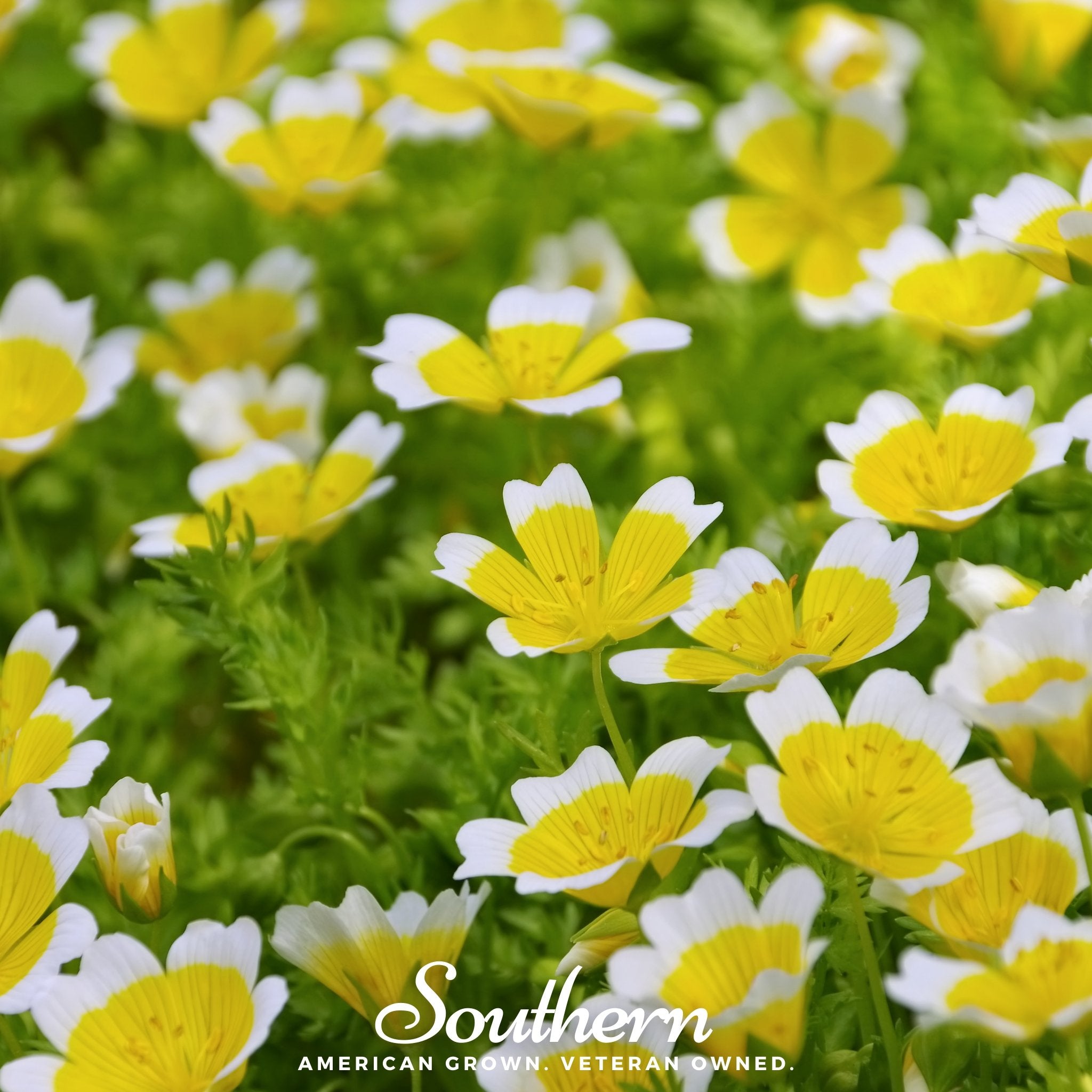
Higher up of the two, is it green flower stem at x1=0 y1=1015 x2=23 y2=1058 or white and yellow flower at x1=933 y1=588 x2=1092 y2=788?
white and yellow flower at x1=933 y1=588 x2=1092 y2=788

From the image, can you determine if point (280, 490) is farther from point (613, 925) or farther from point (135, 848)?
point (613, 925)

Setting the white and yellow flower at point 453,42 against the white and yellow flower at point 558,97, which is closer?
the white and yellow flower at point 558,97

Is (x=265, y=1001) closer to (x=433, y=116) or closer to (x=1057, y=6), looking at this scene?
(x=433, y=116)

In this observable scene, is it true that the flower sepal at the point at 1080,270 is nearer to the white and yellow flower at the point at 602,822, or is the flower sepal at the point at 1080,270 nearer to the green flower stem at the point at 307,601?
the white and yellow flower at the point at 602,822

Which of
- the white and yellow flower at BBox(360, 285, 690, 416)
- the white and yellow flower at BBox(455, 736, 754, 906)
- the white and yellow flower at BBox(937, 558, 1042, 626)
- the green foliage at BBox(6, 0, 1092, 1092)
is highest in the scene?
the white and yellow flower at BBox(360, 285, 690, 416)

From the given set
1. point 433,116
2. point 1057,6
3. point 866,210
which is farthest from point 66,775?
point 1057,6

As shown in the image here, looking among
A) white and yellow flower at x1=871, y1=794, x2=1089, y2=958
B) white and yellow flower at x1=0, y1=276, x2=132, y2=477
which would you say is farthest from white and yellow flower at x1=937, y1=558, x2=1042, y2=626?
white and yellow flower at x1=0, y1=276, x2=132, y2=477


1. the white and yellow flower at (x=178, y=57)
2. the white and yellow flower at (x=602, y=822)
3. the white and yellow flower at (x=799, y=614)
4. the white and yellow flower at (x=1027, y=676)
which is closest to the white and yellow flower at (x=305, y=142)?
the white and yellow flower at (x=178, y=57)

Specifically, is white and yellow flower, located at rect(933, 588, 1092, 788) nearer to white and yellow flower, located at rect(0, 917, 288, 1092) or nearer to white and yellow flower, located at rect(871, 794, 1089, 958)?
white and yellow flower, located at rect(871, 794, 1089, 958)
